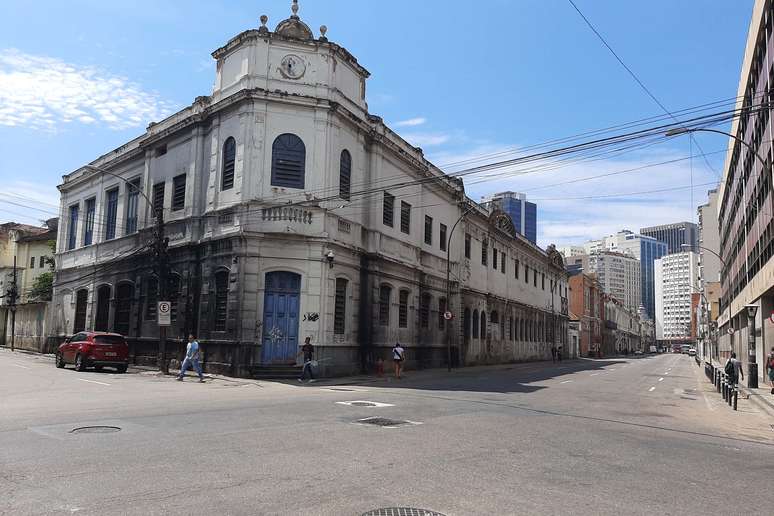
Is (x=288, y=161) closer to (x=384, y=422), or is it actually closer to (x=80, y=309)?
(x=384, y=422)

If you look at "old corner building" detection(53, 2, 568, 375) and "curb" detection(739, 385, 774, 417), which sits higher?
"old corner building" detection(53, 2, 568, 375)

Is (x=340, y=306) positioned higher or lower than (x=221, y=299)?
lower

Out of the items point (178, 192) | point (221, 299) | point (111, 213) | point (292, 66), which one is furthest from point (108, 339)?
point (292, 66)

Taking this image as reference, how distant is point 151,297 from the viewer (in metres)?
28.9

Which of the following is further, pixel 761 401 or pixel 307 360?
pixel 307 360

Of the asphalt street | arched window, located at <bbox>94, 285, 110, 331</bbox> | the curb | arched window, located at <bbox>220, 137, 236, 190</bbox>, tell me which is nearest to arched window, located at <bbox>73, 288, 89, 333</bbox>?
arched window, located at <bbox>94, 285, 110, 331</bbox>

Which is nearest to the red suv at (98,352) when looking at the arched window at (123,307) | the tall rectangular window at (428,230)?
the arched window at (123,307)

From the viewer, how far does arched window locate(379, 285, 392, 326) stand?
28.6 metres

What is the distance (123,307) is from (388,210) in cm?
1475

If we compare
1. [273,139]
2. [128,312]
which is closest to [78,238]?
[128,312]

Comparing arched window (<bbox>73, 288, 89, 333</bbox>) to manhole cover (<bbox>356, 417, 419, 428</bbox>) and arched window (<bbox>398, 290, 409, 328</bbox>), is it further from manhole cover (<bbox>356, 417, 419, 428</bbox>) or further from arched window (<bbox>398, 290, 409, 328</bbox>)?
manhole cover (<bbox>356, 417, 419, 428</bbox>)

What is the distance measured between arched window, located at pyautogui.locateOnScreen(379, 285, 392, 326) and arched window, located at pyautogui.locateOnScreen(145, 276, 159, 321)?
10690mm

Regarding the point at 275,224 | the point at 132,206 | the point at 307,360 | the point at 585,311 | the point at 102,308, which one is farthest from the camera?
the point at 585,311

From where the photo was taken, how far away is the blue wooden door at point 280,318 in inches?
922
